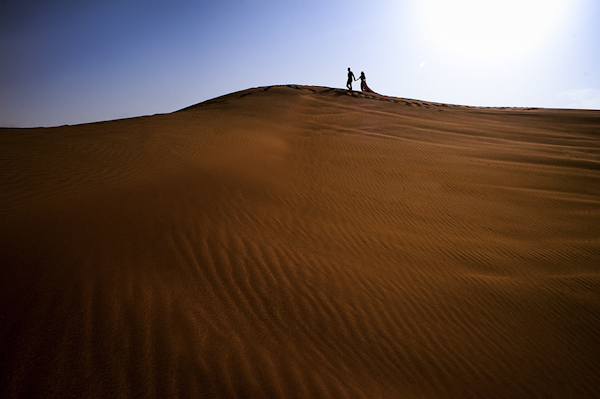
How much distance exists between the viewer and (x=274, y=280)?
168 inches

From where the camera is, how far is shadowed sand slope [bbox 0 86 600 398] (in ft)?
9.82

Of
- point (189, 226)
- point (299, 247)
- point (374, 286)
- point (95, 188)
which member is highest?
point (95, 188)

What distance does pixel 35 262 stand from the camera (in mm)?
3717

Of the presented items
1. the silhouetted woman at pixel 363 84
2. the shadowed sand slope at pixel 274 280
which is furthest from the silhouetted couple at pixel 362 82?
the shadowed sand slope at pixel 274 280

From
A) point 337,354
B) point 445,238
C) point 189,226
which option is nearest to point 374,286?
point 337,354

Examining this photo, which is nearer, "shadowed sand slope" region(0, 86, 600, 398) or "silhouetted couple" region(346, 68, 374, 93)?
"shadowed sand slope" region(0, 86, 600, 398)

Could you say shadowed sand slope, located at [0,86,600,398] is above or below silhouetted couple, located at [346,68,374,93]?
below

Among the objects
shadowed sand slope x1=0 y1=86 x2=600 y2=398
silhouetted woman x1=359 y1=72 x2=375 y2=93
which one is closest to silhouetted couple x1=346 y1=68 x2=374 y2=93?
silhouetted woman x1=359 y1=72 x2=375 y2=93

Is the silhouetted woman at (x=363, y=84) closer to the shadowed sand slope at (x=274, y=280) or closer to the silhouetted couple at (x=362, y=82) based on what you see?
the silhouetted couple at (x=362, y=82)

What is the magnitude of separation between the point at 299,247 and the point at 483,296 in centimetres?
297

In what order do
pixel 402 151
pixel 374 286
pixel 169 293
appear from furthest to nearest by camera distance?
pixel 402 151 < pixel 374 286 < pixel 169 293

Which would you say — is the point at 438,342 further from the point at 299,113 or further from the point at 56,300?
the point at 299,113

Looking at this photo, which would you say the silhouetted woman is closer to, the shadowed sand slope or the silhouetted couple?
the silhouetted couple

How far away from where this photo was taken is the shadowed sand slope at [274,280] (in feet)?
9.82
